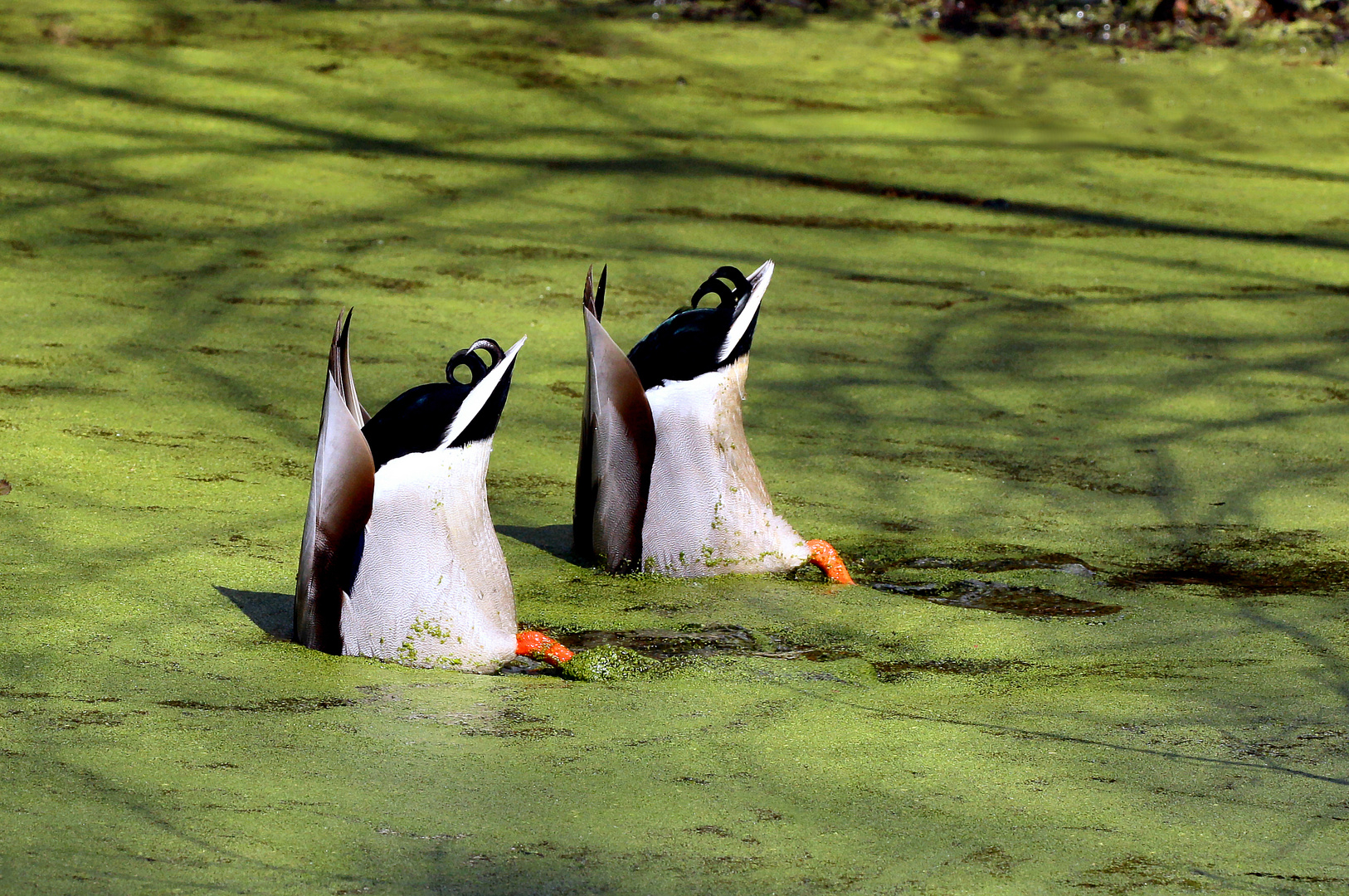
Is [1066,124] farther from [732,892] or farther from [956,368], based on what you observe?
[732,892]

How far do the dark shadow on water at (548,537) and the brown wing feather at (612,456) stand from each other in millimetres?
78

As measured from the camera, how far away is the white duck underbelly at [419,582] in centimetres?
283

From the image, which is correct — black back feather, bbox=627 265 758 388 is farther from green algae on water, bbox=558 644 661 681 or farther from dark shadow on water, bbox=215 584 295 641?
dark shadow on water, bbox=215 584 295 641

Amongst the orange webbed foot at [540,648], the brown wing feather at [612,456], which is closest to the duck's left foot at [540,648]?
the orange webbed foot at [540,648]

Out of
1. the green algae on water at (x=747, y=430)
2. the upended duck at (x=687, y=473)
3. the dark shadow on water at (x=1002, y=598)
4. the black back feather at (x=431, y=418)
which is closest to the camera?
the green algae on water at (x=747, y=430)

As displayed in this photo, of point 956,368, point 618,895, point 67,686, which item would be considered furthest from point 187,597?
point 956,368

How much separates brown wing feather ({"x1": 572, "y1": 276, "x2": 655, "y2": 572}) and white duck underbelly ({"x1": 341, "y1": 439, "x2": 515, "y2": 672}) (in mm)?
592

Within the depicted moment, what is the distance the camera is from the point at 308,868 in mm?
1969

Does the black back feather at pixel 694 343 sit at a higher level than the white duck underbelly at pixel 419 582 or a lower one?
higher

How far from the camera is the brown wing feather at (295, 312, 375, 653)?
275 cm

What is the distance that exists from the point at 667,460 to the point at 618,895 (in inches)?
63.7

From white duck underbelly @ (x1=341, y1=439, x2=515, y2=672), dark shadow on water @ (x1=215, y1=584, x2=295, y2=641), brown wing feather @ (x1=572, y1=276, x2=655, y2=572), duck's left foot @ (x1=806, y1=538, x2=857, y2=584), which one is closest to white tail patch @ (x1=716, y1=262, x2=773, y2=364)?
brown wing feather @ (x1=572, y1=276, x2=655, y2=572)

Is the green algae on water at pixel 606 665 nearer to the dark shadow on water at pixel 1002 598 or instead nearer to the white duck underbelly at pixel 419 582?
the white duck underbelly at pixel 419 582

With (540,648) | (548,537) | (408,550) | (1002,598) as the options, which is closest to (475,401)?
(408,550)
